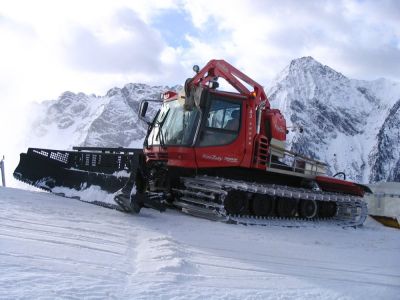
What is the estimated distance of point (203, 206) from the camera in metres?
9.80

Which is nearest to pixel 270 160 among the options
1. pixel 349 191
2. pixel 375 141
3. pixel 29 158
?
pixel 349 191

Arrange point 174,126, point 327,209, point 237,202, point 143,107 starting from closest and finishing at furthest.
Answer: point 237,202 → point 174,126 → point 143,107 → point 327,209

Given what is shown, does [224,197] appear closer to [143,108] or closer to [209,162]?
[209,162]

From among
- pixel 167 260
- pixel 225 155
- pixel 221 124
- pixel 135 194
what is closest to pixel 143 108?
pixel 221 124

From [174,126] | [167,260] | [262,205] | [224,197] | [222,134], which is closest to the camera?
[167,260]

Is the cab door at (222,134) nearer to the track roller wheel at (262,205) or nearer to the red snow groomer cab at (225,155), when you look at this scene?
the red snow groomer cab at (225,155)

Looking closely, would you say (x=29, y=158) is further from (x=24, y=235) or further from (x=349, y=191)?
(x=349, y=191)

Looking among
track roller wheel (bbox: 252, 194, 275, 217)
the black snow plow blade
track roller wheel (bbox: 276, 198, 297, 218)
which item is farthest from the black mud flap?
track roller wheel (bbox: 276, 198, 297, 218)

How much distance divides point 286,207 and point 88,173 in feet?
14.0

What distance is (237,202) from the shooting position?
9828 mm

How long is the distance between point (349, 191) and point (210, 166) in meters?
4.19

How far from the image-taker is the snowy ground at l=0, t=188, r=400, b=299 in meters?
3.78

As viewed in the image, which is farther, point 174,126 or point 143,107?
point 143,107

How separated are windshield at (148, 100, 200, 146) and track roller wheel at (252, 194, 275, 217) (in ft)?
5.86
